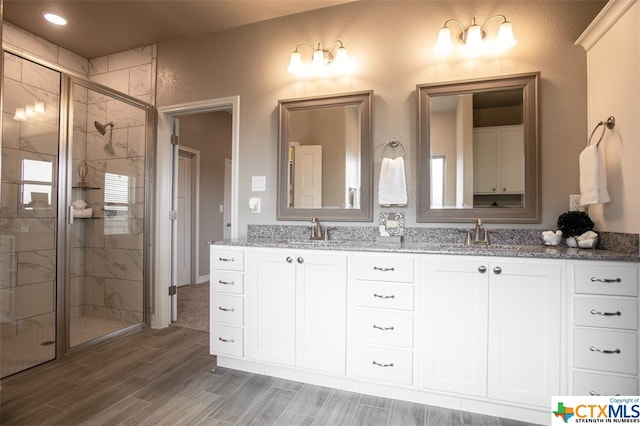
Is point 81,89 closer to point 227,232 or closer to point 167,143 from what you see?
point 167,143

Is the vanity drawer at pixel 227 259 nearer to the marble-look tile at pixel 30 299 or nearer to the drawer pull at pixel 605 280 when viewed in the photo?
the marble-look tile at pixel 30 299

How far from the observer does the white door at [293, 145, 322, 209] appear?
2.43 metres

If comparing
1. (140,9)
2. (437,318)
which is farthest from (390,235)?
(140,9)

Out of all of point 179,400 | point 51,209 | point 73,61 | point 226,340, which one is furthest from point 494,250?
point 73,61

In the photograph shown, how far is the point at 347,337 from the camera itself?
6.10 feet

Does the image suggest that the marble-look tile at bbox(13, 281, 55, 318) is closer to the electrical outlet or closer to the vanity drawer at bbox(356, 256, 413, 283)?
the vanity drawer at bbox(356, 256, 413, 283)

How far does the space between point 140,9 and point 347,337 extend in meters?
2.92

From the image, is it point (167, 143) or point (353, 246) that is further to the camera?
point (167, 143)

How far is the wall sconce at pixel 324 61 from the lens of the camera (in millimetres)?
2344

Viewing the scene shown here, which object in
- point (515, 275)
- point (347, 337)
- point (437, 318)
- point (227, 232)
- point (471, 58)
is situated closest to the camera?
point (515, 275)

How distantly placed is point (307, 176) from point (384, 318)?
1207 millimetres

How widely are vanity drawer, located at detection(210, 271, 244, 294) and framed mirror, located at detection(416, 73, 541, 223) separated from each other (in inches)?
51.7

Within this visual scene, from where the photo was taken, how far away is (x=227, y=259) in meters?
2.13

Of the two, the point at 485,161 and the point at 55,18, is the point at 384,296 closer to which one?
the point at 485,161
